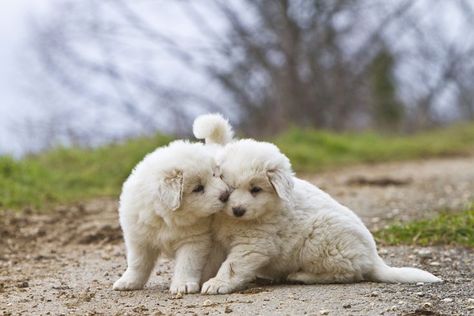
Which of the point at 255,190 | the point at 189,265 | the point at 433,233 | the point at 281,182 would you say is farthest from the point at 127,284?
the point at 433,233

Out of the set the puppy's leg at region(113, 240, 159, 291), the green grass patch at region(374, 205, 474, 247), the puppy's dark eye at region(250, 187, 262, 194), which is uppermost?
the green grass patch at region(374, 205, 474, 247)

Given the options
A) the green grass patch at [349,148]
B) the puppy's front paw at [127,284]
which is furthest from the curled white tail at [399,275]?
the green grass patch at [349,148]

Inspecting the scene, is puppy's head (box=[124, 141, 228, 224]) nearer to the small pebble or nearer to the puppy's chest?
the puppy's chest

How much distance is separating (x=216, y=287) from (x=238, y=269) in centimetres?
21

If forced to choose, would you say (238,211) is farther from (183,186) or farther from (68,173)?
(68,173)

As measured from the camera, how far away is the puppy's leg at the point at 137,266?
5.28 metres

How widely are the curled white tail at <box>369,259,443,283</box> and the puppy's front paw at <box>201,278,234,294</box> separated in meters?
1.01

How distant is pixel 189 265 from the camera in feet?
16.8

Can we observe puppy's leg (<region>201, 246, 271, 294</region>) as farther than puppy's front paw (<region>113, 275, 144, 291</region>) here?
No

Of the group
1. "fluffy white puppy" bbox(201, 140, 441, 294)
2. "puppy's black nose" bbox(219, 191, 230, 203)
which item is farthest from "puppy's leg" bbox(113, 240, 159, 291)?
"puppy's black nose" bbox(219, 191, 230, 203)

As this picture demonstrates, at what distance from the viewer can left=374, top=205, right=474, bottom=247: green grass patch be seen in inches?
274

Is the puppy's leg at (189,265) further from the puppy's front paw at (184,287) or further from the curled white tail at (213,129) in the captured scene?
the curled white tail at (213,129)

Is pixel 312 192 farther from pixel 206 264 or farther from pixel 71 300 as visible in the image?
pixel 71 300

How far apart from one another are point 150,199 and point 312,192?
46.8 inches
